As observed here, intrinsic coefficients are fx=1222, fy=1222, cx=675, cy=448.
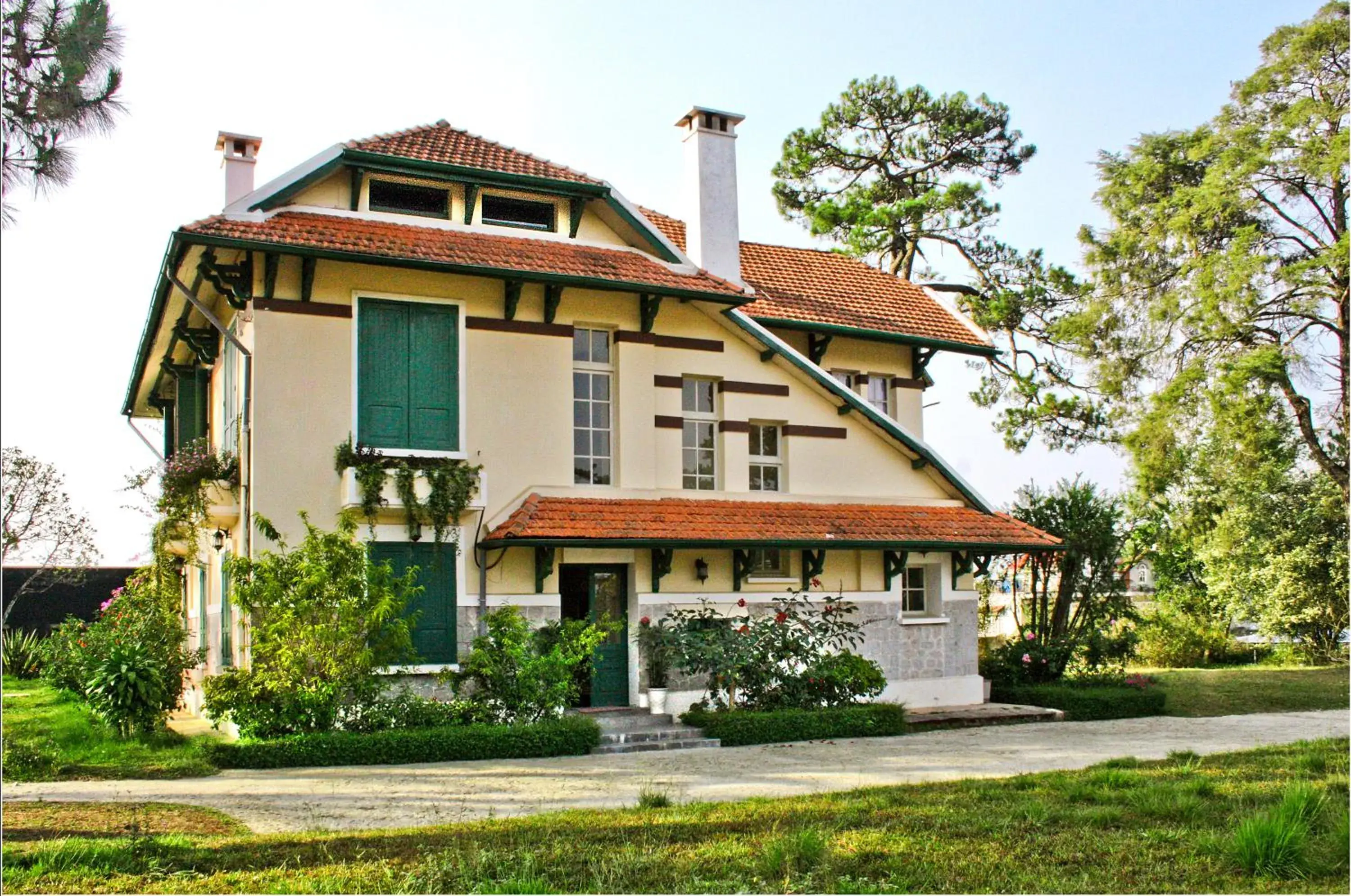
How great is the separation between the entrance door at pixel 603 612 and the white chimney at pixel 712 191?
5.01 m

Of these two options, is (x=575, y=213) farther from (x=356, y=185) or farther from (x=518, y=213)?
(x=356, y=185)

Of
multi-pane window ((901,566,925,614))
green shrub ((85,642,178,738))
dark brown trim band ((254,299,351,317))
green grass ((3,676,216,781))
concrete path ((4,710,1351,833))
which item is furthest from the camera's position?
multi-pane window ((901,566,925,614))

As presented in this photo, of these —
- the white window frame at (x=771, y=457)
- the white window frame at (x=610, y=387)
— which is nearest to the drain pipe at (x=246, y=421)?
the white window frame at (x=610, y=387)

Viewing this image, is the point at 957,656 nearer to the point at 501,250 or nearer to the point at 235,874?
the point at 501,250

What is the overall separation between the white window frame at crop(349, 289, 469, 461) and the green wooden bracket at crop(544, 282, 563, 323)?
1.09 meters

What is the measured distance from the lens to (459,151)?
16.4 m

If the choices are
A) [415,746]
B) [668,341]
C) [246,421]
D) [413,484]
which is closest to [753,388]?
[668,341]

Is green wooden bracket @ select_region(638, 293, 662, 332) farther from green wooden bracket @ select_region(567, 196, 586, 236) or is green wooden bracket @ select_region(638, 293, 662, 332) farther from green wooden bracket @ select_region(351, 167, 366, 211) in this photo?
green wooden bracket @ select_region(351, 167, 366, 211)

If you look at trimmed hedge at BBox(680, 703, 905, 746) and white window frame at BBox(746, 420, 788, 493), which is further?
white window frame at BBox(746, 420, 788, 493)

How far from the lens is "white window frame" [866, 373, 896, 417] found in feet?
66.8

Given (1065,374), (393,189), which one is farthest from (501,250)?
(1065,374)

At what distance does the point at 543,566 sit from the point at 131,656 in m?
4.79

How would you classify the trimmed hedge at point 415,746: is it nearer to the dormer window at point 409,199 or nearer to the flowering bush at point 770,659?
the flowering bush at point 770,659

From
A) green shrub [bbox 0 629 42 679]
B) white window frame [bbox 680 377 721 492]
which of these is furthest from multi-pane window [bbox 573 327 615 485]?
green shrub [bbox 0 629 42 679]
